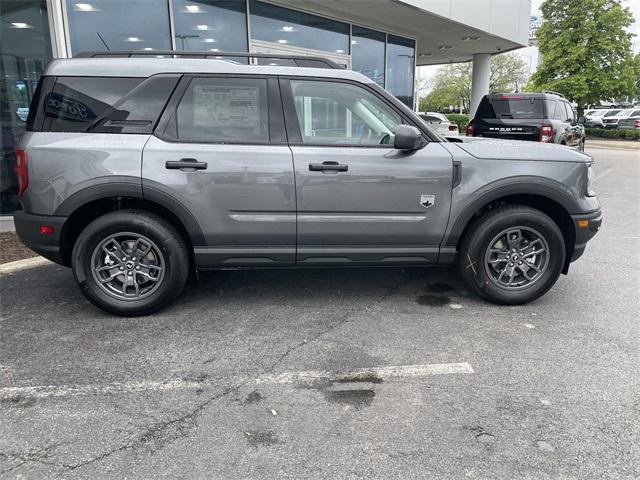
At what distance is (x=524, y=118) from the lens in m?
10.7

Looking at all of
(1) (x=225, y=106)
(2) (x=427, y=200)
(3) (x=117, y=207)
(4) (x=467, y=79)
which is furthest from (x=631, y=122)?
(3) (x=117, y=207)

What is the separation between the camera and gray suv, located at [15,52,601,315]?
3.79 m

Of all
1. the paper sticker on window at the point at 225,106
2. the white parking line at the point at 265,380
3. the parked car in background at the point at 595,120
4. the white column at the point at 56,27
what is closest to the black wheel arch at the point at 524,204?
the white parking line at the point at 265,380

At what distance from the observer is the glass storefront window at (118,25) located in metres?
7.69

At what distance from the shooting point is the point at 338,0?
35.4 feet

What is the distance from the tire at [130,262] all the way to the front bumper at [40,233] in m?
0.16

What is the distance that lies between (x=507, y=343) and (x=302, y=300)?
5.67 feet

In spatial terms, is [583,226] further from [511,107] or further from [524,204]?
[511,107]

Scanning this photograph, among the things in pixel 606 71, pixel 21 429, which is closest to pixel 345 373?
pixel 21 429

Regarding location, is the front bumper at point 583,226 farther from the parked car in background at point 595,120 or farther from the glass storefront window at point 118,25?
the parked car in background at point 595,120

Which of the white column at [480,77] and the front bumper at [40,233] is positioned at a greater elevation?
the white column at [480,77]

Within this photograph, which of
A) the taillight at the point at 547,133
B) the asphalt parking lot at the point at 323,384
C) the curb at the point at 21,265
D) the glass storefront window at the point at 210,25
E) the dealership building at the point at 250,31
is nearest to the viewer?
the asphalt parking lot at the point at 323,384

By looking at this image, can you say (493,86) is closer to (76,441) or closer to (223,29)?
(223,29)

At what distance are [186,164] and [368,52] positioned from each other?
11334 mm
